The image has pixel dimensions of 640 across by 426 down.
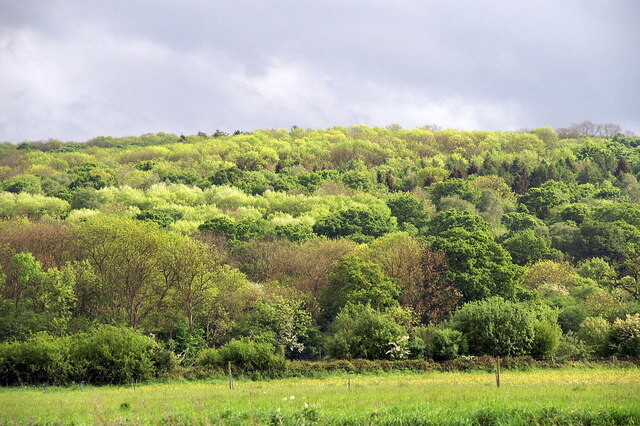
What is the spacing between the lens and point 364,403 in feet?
98.2

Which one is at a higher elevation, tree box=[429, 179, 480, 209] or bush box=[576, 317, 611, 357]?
tree box=[429, 179, 480, 209]

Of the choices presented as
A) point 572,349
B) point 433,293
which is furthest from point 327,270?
point 572,349

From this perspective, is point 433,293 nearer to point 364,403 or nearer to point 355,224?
point 355,224

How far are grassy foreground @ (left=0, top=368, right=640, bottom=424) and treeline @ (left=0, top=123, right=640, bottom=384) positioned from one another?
39.7ft

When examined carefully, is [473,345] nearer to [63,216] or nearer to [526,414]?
[526,414]

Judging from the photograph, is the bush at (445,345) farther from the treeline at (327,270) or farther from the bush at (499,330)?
the bush at (499,330)

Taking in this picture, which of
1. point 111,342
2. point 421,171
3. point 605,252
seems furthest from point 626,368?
point 421,171

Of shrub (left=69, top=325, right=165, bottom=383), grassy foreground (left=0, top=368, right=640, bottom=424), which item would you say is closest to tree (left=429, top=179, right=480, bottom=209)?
shrub (left=69, top=325, right=165, bottom=383)

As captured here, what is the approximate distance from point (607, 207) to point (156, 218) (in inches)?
2574

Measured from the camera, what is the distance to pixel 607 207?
370 feet

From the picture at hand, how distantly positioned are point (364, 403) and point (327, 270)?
5508cm

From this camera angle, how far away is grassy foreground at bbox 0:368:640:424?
85.8ft

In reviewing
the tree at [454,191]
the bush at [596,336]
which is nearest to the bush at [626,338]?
the bush at [596,336]

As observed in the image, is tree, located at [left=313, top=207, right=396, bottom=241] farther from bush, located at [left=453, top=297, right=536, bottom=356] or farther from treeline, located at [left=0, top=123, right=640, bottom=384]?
bush, located at [left=453, top=297, right=536, bottom=356]
